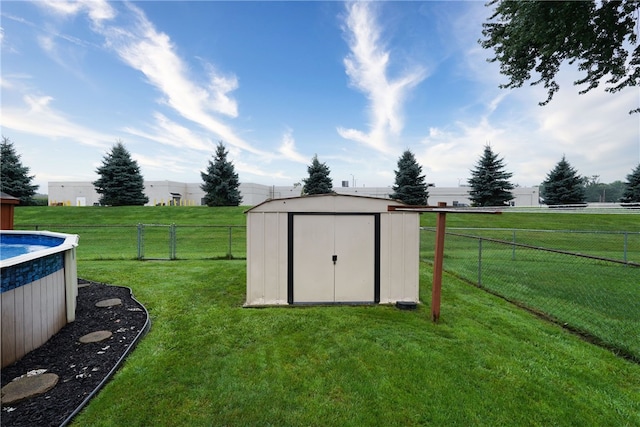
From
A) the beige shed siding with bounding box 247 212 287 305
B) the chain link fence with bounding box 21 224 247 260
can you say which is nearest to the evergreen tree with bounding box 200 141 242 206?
the chain link fence with bounding box 21 224 247 260

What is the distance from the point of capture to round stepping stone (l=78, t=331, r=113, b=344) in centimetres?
378

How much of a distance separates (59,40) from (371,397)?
11685 mm

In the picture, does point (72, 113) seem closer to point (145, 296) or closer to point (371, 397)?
point (145, 296)

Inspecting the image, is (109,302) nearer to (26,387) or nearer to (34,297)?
(34,297)

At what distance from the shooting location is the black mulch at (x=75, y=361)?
2.43 meters

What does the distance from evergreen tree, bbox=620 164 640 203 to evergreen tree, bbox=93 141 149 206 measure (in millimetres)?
45381

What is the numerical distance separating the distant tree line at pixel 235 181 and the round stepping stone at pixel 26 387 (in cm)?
2493

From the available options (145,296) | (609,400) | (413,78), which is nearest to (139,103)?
(145,296)

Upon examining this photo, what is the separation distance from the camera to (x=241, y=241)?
14.5 metres

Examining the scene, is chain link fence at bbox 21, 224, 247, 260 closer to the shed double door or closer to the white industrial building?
the shed double door

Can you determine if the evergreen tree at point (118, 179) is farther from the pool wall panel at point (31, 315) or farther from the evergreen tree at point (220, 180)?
the pool wall panel at point (31, 315)

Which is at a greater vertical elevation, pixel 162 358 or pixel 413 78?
pixel 413 78

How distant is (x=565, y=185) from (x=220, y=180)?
106 ft

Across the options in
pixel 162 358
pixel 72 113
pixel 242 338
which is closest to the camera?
pixel 162 358
